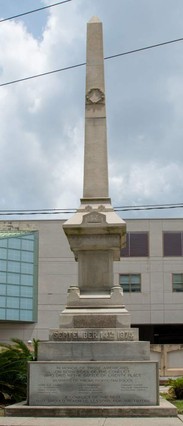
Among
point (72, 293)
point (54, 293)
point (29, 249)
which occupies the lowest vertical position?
point (72, 293)

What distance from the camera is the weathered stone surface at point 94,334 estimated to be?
13.0 meters

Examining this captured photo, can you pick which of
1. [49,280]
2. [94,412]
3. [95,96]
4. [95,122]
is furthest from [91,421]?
[49,280]

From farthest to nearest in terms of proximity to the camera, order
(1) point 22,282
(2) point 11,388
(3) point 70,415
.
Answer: (1) point 22,282 → (2) point 11,388 → (3) point 70,415

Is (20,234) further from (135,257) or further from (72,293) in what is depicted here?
(72,293)

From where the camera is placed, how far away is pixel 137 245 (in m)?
50.3

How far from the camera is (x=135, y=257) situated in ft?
165

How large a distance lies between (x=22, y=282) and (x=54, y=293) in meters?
2.92

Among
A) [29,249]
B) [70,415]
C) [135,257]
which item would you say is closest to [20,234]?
[29,249]

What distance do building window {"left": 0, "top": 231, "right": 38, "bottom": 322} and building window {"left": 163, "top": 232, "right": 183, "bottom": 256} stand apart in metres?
11.1

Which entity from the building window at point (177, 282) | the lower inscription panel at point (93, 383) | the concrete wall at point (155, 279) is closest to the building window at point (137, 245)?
the concrete wall at point (155, 279)

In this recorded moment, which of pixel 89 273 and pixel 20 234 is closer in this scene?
pixel 89 273

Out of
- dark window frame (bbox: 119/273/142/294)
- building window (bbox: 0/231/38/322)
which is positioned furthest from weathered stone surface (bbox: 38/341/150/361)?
dark window frame (bbox: 119/273/142/294)

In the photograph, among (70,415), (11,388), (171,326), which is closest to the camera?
(70,415)

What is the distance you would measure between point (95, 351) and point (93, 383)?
715 mm
